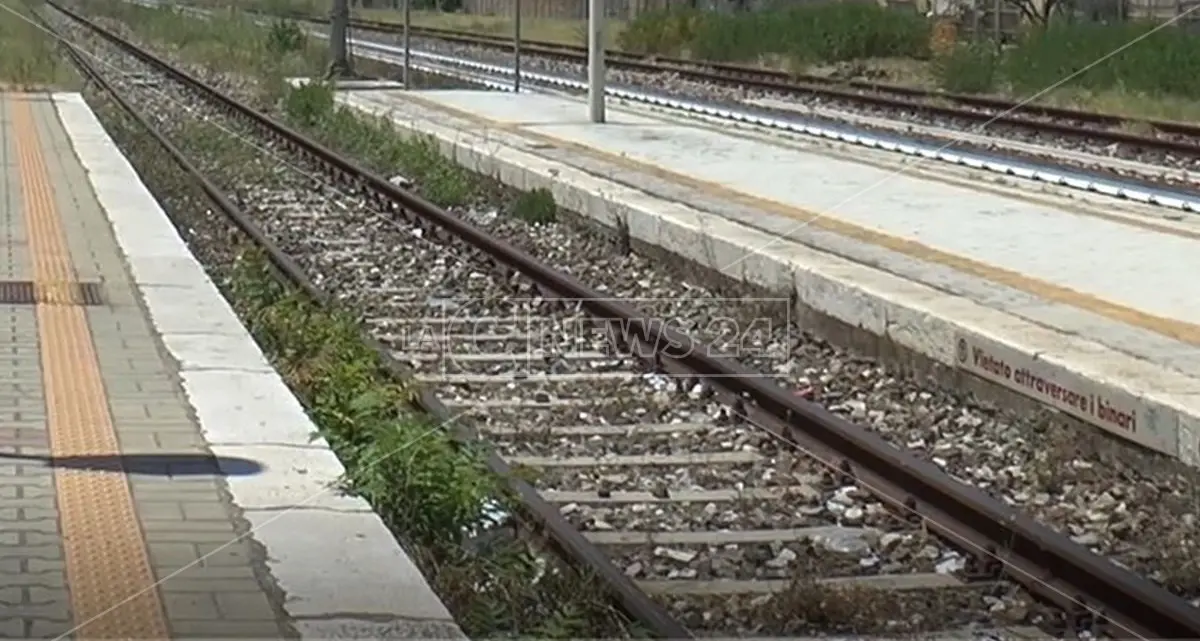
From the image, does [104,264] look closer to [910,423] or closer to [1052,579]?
[910,423]

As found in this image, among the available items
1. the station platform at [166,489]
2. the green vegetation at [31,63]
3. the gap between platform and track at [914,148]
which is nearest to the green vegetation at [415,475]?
the station platform at [166,489]

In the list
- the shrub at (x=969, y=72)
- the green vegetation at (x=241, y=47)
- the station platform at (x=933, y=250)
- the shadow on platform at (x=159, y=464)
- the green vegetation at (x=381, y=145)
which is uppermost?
the shadow on platform at (x=159, y=464)

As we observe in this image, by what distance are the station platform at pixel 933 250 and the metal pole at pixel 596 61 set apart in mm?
1323

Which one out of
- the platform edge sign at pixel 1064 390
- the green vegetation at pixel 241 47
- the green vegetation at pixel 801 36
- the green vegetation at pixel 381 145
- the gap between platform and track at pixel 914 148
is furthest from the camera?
the green vegetation at pixel 801 36

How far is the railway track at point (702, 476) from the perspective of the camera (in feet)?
22.9

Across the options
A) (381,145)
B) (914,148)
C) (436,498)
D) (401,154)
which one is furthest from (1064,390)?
(381,145)

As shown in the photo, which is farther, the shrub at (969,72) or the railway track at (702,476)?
the shrub at (969,72)

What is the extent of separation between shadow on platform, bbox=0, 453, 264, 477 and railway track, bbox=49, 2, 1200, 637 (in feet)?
3.58

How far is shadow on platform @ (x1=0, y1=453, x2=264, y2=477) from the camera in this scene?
8.05m

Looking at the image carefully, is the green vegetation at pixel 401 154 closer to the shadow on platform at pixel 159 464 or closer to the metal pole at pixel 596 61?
the metal pole at pixel 596 61

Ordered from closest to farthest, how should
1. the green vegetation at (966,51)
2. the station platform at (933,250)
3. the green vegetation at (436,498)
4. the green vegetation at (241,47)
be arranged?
the green vegetation at (436,498)
the station platform at (933,250)
the green vegetation at (966,51)
the green vegetation at (241,47)

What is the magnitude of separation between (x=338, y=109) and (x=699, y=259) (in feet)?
42.8

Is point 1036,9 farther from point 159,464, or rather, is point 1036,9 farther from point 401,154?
point 159,464

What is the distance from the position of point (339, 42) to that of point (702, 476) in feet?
90.3
